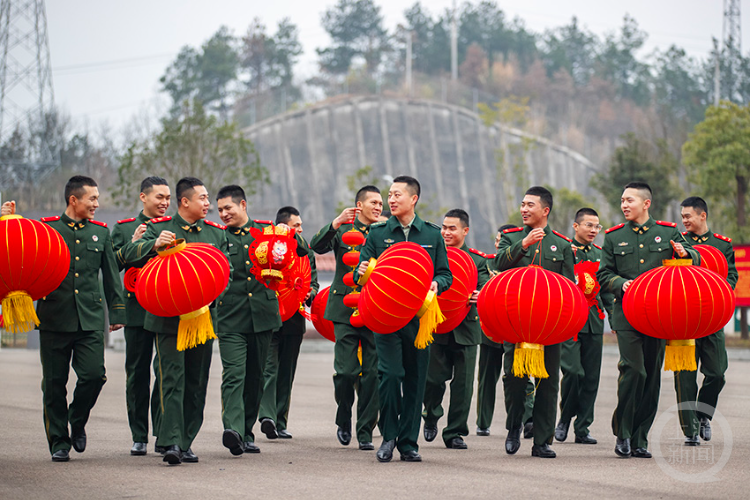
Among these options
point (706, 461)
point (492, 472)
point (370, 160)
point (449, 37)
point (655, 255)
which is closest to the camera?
point (492, 472)

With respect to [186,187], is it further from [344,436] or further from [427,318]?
[344,436]

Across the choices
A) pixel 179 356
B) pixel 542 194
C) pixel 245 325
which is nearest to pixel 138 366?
pixel 179 356

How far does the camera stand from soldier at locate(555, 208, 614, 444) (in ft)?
31.0

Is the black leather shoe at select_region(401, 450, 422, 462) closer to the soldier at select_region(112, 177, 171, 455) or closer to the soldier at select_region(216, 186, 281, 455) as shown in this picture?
the soldier at select_region(216, 186, 281, 455)

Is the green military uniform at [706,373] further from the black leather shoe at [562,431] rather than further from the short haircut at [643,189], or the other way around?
the short haircut at [643,189]

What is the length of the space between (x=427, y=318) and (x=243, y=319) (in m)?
1.69

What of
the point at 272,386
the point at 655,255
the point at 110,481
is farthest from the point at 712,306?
the point at 110,481

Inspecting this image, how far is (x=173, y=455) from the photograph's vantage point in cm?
725

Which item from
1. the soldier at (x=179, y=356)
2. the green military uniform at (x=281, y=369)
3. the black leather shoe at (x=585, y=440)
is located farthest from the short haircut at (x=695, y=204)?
the soldier at (x=179, y=356)

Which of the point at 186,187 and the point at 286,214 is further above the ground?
the point at 186,187

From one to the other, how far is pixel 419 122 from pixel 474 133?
147 inches

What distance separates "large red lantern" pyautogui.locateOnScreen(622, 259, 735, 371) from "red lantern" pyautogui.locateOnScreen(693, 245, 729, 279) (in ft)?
4.61

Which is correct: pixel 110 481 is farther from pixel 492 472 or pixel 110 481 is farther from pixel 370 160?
pixel 370 160

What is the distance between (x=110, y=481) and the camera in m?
6.58
